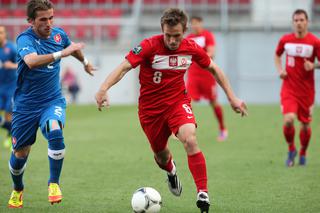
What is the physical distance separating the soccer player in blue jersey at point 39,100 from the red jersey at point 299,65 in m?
4.35

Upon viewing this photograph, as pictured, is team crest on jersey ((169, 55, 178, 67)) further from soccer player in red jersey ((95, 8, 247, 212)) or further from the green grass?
the green grass

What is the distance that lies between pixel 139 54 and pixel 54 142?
4.17 ft

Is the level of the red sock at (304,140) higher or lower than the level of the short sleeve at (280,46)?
lower

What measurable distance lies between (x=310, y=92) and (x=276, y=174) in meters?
1.70

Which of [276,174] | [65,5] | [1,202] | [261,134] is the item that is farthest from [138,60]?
[65,5]

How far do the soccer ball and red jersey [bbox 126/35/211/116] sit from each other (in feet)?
3.03

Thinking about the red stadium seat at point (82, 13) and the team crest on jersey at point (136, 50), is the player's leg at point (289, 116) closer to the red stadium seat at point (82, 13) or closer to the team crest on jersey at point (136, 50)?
the team crest on jersey at point (136, 50)

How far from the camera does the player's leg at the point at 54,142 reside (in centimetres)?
693

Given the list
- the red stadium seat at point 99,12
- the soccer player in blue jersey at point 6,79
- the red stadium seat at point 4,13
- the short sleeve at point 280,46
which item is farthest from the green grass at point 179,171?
the red stadium seat at point 4,13

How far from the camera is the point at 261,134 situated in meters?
15.4

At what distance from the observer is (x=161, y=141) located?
7578 mm

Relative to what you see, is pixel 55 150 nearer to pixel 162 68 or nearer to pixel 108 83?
pixel 108 83

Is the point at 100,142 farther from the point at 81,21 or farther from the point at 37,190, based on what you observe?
the point at 81,21

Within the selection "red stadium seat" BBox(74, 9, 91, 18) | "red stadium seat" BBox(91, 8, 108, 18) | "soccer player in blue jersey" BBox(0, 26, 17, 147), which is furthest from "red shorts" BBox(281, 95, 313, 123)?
"red stadium seat" BBox(74, 9, 91, 18)
